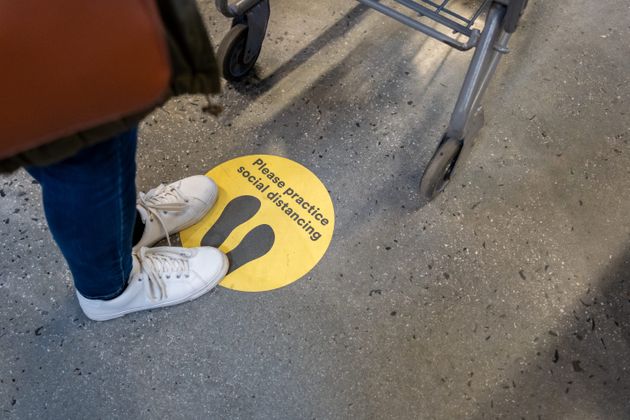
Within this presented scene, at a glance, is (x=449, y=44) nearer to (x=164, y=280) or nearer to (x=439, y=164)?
(x=439, y=164)

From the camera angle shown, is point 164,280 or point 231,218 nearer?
point 164,280

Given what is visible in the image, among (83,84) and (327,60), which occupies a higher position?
(83,84)

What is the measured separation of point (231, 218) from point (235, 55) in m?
0.41

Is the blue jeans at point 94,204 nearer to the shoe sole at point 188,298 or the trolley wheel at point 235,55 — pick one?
the shoe sole at point 188,298

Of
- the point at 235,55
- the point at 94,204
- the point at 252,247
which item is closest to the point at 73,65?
the point at 94,204

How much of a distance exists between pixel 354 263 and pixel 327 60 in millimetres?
599

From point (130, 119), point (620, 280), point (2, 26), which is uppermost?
point (2, 26)

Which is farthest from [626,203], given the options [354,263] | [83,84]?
[83,84]

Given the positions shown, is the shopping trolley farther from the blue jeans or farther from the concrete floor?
the blue jeans

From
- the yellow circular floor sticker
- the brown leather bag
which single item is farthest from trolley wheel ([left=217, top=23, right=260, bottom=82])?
the brown leather bag

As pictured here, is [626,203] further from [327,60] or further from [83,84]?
[83,84]

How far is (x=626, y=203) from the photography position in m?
1.24

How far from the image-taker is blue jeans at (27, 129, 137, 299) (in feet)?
2.06

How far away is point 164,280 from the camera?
1.05 meters
